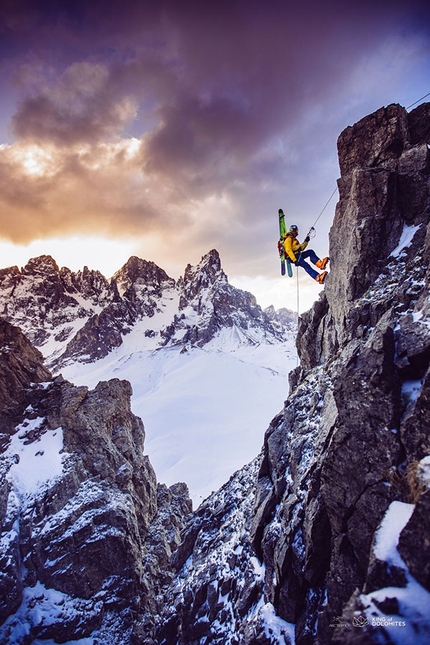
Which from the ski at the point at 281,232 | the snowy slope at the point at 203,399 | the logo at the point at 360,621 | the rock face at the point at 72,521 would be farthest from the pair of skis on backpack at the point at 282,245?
the snowy slope at the point at 203,399

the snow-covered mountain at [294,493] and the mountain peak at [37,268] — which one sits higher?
the mountain peak at [37,268]

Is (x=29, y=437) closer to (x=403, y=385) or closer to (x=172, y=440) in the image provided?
(x=403, y=385)

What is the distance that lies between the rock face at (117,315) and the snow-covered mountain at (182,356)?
64cm

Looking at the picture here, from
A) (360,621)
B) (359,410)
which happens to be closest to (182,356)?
(359,410)

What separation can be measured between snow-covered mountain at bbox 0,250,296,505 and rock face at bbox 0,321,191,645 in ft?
60.3

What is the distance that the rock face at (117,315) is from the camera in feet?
514

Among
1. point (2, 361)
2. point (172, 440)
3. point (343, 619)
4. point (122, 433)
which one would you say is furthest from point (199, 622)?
point (172, 440)

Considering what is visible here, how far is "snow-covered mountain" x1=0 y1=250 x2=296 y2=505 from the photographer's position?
2142 inches

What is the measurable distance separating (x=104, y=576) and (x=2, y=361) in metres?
20.4

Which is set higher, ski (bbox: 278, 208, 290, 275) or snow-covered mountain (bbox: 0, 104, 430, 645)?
ski (bbox: 278, 208, 290, 275)

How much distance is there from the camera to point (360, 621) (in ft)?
15.4

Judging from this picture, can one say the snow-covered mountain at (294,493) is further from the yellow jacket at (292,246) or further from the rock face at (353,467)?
the yellow jacket at (292,246)

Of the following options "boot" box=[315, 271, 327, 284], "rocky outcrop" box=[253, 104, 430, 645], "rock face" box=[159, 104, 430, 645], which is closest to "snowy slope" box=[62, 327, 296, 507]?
"rock face" box=[159, 104, 430, 645]

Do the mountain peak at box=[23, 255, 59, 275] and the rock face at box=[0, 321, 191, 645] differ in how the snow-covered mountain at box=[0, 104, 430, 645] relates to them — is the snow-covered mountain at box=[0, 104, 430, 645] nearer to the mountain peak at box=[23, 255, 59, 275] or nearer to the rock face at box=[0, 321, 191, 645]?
the rock face at box=[0, 321, 191, 645]
